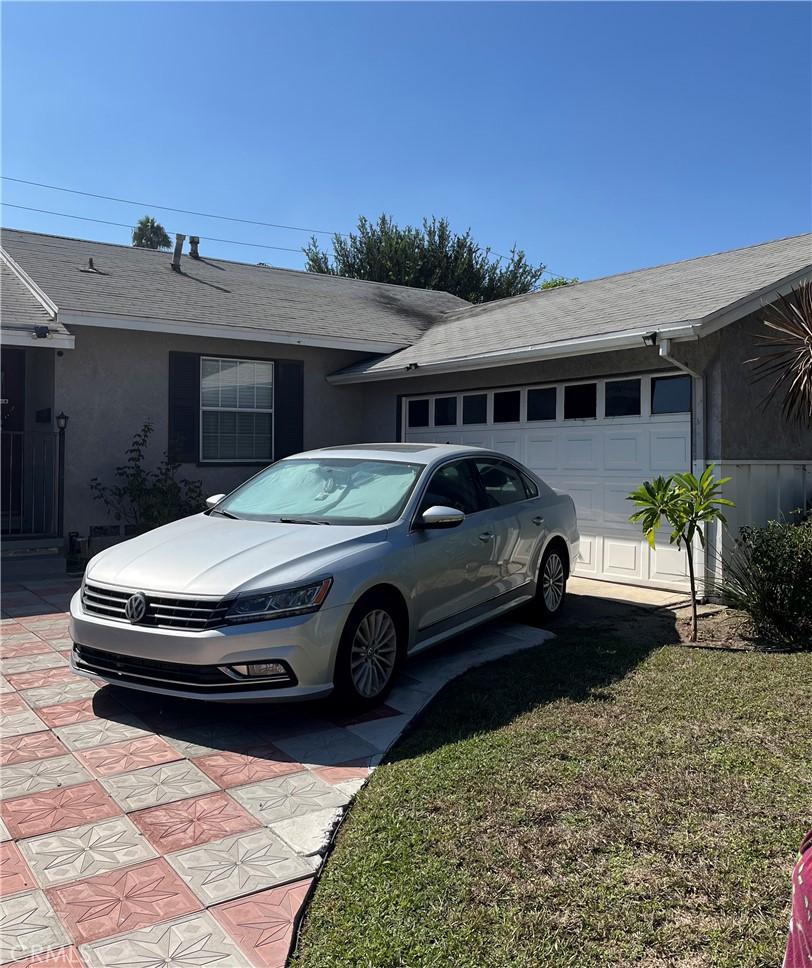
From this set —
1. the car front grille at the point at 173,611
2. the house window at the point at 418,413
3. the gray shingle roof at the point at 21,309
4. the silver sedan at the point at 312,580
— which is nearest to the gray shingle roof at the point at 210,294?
the gray shingle roof at the point at 21,309

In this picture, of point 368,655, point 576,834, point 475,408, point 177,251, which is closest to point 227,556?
point 368,655

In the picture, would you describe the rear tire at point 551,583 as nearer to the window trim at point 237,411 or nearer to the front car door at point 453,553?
the front car door at point 453,553

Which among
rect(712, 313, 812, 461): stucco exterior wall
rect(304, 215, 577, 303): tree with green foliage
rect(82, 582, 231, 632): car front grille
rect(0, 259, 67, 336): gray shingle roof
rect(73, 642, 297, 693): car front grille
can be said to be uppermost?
rect(304, 215, 577, 303): tree with green foliage

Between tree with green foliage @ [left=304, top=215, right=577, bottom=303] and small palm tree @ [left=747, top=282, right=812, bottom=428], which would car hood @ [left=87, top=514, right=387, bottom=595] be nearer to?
small palm tree @ [left=747, top=282, right=812, bottom=428]

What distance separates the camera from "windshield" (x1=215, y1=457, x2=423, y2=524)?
18.5 feet

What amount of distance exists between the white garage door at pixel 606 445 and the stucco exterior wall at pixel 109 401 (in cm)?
432

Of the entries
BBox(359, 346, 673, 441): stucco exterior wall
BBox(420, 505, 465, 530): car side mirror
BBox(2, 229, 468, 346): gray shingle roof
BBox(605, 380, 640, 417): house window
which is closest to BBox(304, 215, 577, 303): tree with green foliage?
BBox(2, 229, 468, 346): gray shingle roof

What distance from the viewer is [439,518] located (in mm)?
5430

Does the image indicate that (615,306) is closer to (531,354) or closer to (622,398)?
(531,354)

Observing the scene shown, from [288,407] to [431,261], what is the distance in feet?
70.6

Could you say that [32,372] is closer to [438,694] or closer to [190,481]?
[190,481]

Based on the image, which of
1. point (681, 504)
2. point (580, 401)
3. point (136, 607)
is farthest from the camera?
point (580, 401)

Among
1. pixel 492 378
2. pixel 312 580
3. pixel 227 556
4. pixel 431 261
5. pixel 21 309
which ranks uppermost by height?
pixel 431 261

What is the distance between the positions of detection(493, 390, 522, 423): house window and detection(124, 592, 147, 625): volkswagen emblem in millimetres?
6967
